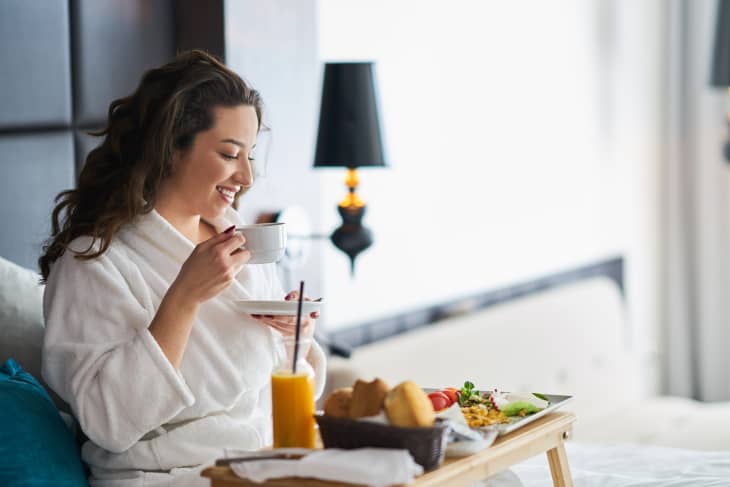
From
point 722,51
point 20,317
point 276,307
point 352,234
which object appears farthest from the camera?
point 722,51

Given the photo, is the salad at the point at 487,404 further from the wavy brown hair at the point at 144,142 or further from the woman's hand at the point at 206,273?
the wavy brown hair at the point at 144,142

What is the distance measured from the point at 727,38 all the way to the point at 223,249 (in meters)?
3.35

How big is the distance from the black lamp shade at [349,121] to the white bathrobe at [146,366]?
0.67 m

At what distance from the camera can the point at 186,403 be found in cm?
173

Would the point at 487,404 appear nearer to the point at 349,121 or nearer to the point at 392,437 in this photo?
the point at 392,437

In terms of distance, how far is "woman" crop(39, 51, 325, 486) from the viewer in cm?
172

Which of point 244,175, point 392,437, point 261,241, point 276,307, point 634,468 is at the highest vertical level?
point 244,175

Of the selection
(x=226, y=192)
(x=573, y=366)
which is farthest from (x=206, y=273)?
(x=573, y=366)

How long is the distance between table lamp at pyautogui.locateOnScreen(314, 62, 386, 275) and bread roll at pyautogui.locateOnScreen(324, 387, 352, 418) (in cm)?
113

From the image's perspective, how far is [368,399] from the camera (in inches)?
60.1

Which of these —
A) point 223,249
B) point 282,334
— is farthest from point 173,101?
point 282,334

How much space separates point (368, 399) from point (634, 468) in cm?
105

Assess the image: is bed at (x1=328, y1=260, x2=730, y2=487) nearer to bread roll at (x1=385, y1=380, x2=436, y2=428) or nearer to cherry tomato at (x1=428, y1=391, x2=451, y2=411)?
cherry tomato at (x1=428, y1=391, x2=451, y2=411)

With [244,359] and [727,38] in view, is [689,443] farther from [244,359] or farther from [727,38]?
[244,359]
